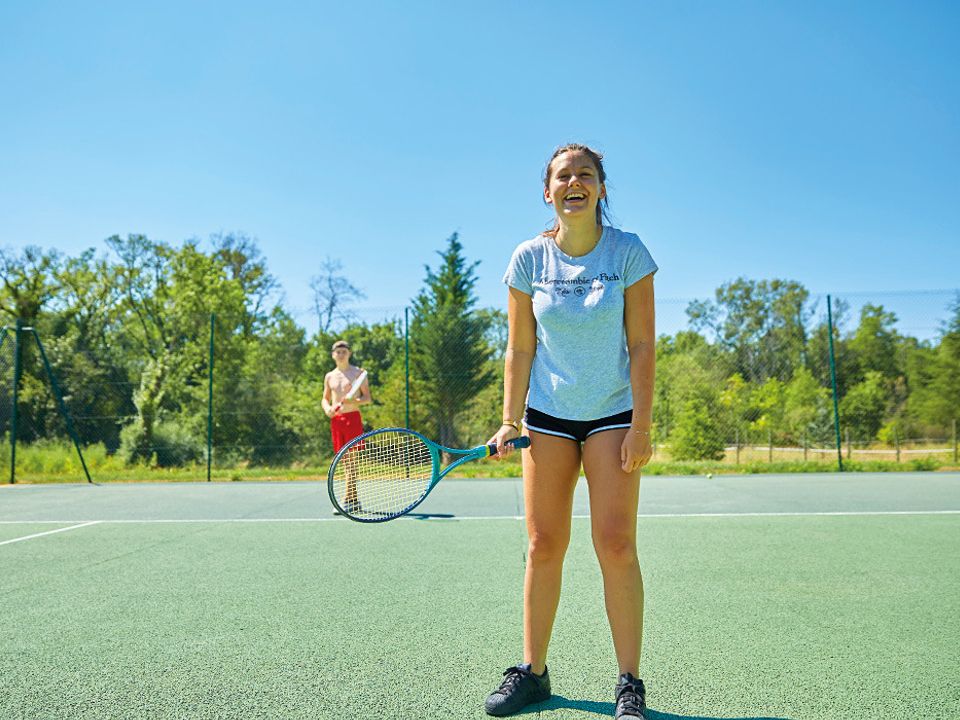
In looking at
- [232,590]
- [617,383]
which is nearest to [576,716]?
[617,383]

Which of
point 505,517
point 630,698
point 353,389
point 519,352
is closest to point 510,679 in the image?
point 630,698

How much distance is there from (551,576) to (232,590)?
196 centimetres

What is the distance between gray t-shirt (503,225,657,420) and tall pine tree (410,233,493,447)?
9.97m

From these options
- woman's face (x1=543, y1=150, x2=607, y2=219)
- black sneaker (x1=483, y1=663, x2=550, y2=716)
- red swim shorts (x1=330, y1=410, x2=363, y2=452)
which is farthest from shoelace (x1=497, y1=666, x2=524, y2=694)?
red swim shorts (x1=330, y1=410, x2=363, y2=452)

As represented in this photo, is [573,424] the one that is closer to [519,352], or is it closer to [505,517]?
[519,352]

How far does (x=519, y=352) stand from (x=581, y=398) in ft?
0.90

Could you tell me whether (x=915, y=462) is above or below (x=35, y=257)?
below

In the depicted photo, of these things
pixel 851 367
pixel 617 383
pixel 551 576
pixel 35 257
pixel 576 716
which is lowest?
pixel 576 716

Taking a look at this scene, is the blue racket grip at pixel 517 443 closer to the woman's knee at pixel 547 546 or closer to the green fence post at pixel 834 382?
the woman's knee at pixel 547 546

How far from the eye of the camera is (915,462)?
1110 centimetres

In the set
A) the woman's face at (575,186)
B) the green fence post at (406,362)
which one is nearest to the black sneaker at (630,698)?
the woman's face at (575,186)

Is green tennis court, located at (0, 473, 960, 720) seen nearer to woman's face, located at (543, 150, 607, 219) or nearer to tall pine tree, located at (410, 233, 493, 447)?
woman's face, located at (543, 150, 607, 219)

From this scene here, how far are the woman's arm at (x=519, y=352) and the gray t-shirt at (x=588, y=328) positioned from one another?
0.06 meters

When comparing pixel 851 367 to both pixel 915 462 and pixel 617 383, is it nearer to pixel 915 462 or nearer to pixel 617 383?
pixel 915 462
